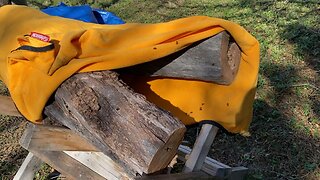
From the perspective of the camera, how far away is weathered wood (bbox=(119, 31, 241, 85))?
7.84ft

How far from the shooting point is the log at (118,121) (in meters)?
2.08

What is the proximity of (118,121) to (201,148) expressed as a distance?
27.3 inches

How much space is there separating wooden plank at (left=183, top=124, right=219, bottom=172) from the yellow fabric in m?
0.07

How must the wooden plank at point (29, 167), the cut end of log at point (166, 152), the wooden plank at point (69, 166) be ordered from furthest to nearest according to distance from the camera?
the wooden plank at point (29, 167) < the wooden plank at point (69, 166) < the cut end of log at point (166, 152)

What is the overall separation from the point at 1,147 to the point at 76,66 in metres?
1.96

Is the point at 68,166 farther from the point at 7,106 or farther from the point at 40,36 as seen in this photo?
the point at 40,36

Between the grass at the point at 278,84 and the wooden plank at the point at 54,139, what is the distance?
1.36m

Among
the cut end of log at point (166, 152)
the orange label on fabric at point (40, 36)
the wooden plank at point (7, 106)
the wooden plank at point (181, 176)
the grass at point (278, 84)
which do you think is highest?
the orange label on fabric at point (40, 36)

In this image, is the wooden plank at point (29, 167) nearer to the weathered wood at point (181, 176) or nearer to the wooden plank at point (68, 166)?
the wooden plank at point (68, 166)

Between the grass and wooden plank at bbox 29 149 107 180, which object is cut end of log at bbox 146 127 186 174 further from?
the grass

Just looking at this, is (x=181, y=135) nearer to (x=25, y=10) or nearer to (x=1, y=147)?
(x=25, y=10)

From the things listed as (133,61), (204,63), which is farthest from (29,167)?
(204,63)

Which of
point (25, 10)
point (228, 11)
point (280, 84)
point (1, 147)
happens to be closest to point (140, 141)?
point (25, 10)

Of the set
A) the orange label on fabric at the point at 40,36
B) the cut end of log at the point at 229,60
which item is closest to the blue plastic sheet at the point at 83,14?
the orange label on fabric at the point at 40,36
